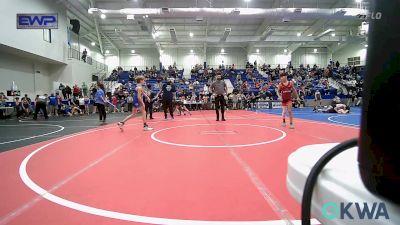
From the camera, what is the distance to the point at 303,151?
989mm

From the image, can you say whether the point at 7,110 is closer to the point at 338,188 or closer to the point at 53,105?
the point at 53,105

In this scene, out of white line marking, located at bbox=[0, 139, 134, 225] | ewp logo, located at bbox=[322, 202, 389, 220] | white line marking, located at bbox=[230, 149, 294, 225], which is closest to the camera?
ewp logo, located at bbox=[322, 202, 389, 220]

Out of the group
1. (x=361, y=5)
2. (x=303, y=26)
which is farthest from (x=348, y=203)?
(x=303, y=26)

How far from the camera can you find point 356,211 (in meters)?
0.57

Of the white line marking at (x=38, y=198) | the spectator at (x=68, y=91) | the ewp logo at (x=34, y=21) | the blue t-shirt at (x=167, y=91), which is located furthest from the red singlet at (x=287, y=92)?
the spectator at (x=68, y=91)

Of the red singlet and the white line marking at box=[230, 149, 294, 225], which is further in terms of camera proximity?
the red singlet

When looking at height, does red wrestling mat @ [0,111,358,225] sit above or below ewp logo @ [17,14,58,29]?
below

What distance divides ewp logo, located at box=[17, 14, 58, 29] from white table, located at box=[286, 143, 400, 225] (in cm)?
1448

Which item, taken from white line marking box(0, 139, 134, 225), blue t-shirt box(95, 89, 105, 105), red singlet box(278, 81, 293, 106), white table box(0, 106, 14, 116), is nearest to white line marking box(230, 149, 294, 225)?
white line marking box(0, 139, 134, 225)

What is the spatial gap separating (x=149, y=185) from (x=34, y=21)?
1395 centimetres

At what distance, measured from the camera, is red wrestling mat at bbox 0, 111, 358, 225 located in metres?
2.20

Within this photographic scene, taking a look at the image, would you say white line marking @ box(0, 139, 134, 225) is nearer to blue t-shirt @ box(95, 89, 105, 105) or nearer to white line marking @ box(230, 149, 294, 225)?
white line marking @ box(230, 149, 294, 225)

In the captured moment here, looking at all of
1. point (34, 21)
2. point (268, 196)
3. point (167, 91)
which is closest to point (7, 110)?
point (34, 21)

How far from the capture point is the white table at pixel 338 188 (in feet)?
1.78
